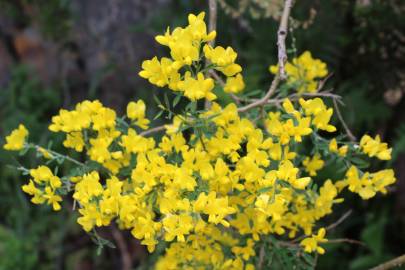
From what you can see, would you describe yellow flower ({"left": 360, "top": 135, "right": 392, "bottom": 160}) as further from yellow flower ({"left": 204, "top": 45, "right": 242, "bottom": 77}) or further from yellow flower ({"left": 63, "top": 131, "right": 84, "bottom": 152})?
yellow flower ({"left": 63, "top": 131, "right": 84, "bottom": 152})

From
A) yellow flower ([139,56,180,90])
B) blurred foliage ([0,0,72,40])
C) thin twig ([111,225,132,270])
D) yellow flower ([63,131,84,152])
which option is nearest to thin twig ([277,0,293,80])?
yellow flower ([139,56,180,90])

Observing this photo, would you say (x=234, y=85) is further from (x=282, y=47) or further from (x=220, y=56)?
(x=220, y=56)

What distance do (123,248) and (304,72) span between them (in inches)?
63.4

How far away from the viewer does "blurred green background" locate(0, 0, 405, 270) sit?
2.71 metres

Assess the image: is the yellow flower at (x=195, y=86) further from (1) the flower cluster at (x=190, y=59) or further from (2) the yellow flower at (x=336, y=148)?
(2) the yellow flower at (x=336, y=148)

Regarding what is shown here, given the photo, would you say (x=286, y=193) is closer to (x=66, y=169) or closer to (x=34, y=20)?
(x=66, y=169)

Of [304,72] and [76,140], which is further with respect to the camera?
[304,72]

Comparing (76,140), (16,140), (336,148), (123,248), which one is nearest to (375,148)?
(336,148)

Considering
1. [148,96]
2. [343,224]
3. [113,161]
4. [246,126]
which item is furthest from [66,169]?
[246,126]

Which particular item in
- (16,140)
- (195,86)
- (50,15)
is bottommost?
(195,86)

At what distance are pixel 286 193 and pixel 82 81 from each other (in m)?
2.55

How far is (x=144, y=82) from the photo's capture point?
11.0ft

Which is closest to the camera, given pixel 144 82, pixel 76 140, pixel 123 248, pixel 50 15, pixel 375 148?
pixel 375 148

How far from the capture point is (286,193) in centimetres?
145
